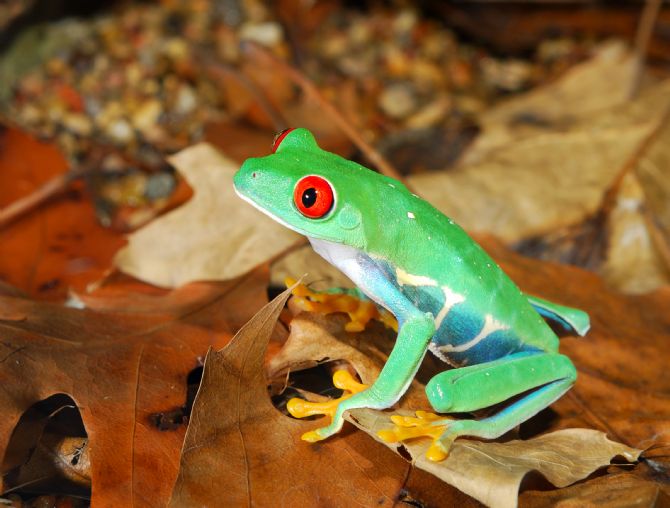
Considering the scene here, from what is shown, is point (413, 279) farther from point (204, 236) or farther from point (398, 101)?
point (398, 101)

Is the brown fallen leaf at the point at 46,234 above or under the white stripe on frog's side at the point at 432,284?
under

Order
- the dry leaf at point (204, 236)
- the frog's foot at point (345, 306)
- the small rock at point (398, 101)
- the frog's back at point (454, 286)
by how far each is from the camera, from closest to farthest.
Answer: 1. the frog's back at point (454, 286)
2. the frog's foot at point (345, 306)
3. the dry leaf at point (204, 236)
4. the small rock at point (398, 101)

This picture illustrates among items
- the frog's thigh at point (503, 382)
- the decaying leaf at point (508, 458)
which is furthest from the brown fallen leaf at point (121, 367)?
the frog's thigh at point (503, 382)

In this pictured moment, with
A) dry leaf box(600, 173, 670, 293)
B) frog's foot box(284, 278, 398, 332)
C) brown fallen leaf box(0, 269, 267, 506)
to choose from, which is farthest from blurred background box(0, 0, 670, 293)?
frog's foot box(284, 278, 398, 332)

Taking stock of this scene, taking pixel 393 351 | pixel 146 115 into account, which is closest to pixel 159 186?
pixel 146 115

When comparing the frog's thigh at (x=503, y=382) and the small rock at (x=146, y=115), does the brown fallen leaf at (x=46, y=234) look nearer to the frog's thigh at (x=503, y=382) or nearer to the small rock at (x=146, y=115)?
the small rock at (x=146, y=115)

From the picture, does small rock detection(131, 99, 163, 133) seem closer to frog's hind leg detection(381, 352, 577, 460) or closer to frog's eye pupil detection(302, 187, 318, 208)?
frog's eye pupil detection(302, 187, 318, 208)

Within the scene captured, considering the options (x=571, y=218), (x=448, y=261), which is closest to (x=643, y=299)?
(x=571, y=218)
